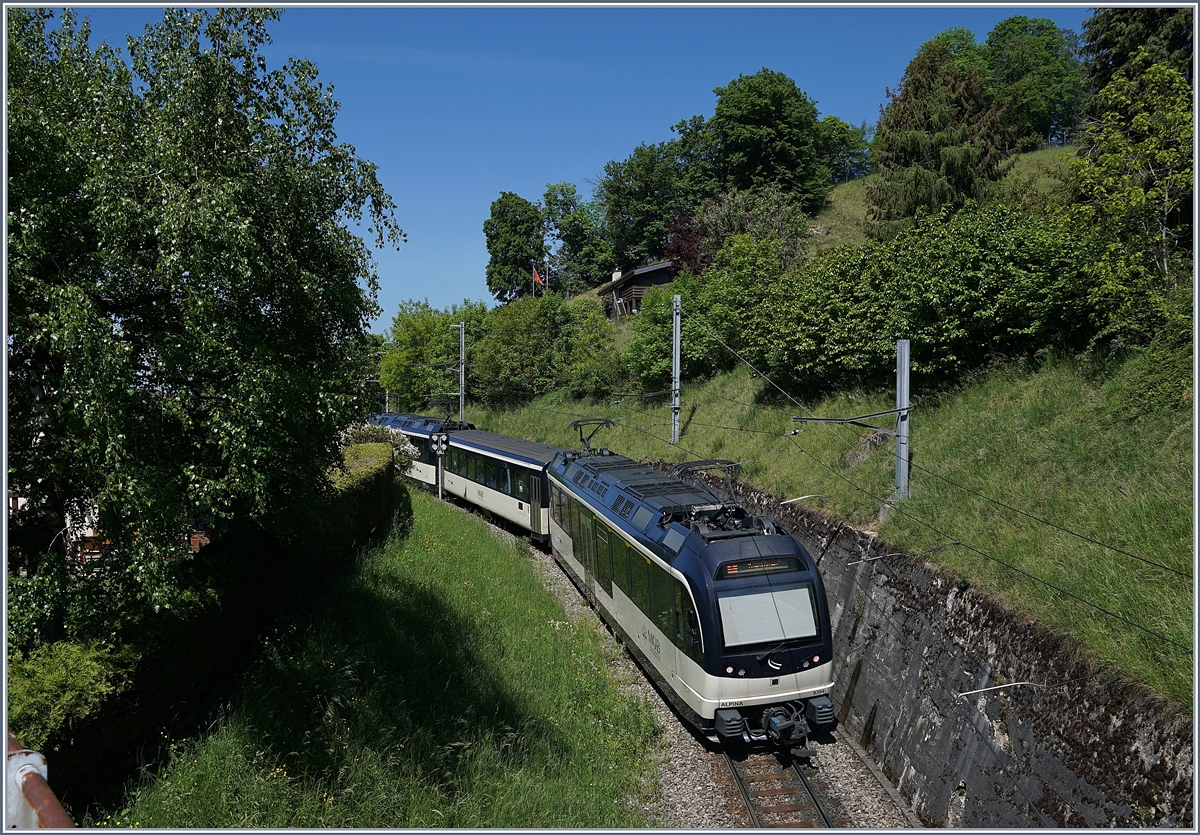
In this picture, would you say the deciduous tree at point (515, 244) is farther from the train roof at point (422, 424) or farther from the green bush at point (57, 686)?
the green bush at point (57, 686)

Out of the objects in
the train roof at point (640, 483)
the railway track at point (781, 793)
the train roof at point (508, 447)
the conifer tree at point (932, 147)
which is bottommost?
the railway track at point (781, 793)

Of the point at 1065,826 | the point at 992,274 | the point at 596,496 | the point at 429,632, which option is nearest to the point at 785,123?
the point at 992,274

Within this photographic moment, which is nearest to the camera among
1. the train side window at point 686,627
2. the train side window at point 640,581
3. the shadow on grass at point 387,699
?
the shadow on grass at point 387,699

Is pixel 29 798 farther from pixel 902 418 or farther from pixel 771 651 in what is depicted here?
pixel 902 418

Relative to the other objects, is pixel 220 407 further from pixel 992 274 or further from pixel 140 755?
pixel 992 274

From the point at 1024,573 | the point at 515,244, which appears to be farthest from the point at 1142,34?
the point at 515,244

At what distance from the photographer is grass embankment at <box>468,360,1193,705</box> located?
333 inches

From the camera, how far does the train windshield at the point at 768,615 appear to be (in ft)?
32.2

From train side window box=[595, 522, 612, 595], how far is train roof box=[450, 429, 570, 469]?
5.13 meters

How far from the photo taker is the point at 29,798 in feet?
8.17

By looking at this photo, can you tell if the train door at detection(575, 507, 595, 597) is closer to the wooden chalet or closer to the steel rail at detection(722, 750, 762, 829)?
the steel rail at detection(722, 750, 762, 829)

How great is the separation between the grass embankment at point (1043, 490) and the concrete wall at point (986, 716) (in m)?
0.37

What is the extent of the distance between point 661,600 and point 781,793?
2.98 m

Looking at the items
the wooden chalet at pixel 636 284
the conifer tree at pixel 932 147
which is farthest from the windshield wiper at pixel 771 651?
the wooden chalet at pixel 636 284
